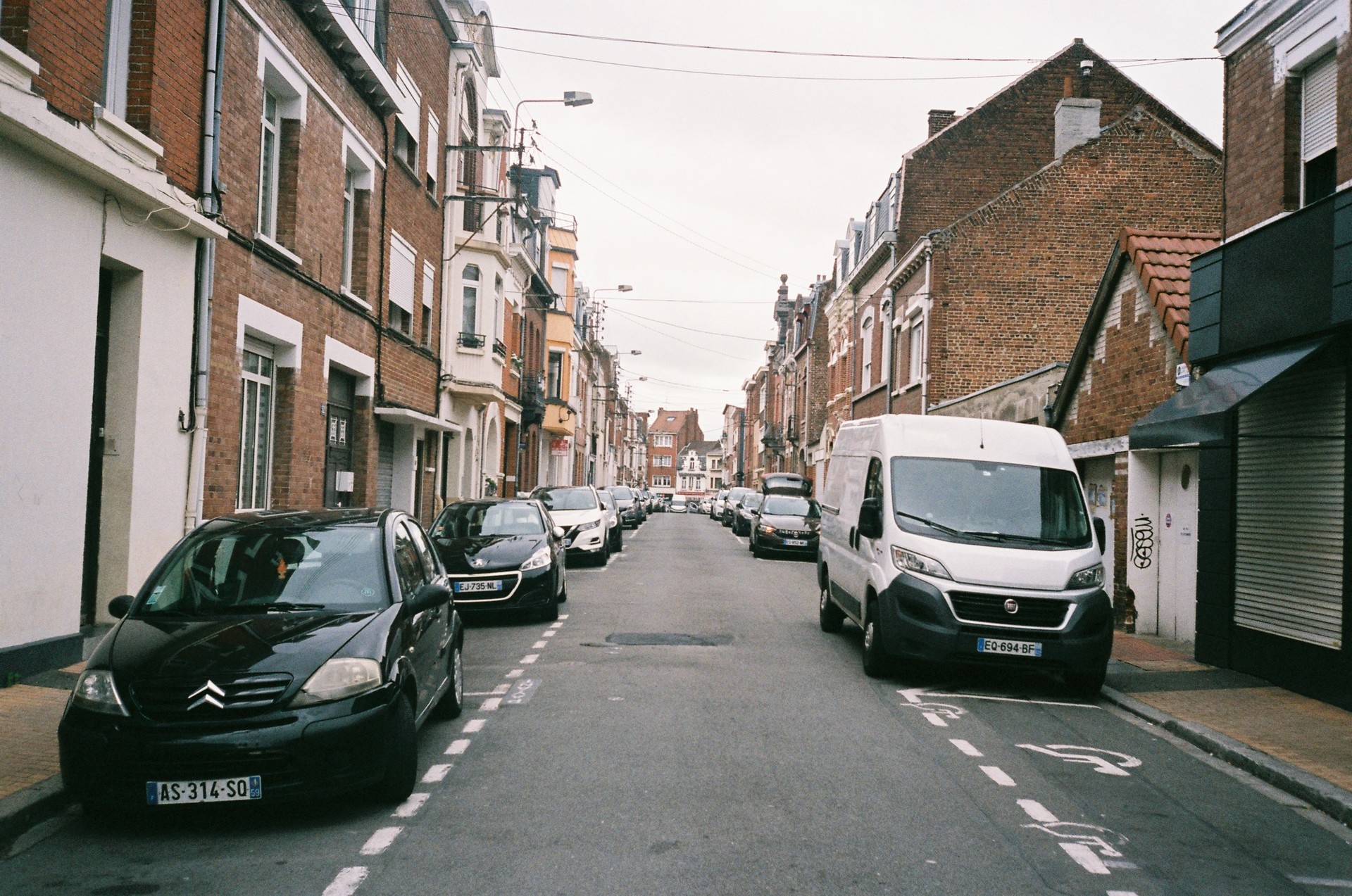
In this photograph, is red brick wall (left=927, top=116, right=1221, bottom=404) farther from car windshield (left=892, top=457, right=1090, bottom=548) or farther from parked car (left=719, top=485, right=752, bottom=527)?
car windshield (left=892, top=457, right=1090, bottom=548)

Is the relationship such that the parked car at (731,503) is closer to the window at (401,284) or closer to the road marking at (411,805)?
the window at (401,284)

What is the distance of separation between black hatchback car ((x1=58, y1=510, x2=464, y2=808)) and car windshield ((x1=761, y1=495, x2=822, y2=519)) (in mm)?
20009

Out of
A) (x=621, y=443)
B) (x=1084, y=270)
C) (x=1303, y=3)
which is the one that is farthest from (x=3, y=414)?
(x=621, y=443)

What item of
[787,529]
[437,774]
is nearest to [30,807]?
[437,774]

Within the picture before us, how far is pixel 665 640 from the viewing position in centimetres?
1200

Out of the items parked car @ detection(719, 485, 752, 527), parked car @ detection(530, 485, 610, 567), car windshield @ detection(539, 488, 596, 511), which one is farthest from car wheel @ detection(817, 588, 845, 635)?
parked car @ detection(719, 485, 752, 527)

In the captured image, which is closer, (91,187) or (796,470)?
(91,187)

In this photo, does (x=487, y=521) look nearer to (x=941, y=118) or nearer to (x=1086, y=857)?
(x=1086, y=857)

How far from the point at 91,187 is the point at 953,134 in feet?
81.5

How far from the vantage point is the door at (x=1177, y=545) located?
12758 millimetres

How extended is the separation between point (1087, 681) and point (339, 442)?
12.4 m

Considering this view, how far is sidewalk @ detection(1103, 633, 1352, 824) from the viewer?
6.81 meters

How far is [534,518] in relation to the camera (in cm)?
1475

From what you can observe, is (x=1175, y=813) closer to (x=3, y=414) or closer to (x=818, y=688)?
(x=818, y=688)
